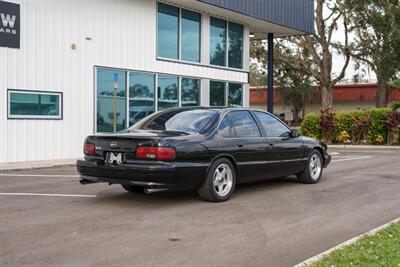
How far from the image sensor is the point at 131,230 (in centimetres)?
654

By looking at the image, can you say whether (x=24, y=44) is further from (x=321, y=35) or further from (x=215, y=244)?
(x=321, y=35)

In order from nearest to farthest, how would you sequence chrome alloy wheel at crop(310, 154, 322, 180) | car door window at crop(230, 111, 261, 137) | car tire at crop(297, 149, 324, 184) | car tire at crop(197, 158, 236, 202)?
car tire at crop(197, 158, 236, 202) → car door window at crop(230, 111, 261, 137) → car tire at crop(297, 149, 324, 184) → chrome alloy wheel at crop(310, 154, 322, 180)

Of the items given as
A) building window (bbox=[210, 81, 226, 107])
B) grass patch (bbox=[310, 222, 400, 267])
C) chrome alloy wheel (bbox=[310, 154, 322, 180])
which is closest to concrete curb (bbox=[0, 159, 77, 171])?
chrome alloy wheel (bbox=[310, 154, 322, 180])

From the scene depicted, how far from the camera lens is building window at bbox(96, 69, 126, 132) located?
675 inches

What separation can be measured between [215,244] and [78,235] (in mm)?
1578

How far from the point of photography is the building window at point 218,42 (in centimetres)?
2178

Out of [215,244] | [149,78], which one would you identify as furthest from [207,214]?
[149,78]

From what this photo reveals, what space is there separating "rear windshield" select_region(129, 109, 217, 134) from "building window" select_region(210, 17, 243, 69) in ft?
41.7

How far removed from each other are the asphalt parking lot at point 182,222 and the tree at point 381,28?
29.5 metres

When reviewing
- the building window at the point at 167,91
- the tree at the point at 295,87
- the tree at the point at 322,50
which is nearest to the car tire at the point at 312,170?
the building window at the point at 167,91

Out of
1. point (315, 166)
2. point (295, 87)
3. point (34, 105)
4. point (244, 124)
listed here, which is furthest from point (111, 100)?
point (295, 87)

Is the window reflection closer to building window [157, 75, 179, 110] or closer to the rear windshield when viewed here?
building window [157, 75, 179, 110]

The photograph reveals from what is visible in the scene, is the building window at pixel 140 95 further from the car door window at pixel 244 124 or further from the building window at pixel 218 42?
the car door window at pixel 244 124

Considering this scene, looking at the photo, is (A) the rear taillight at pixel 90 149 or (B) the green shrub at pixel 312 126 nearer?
(A) the rear taillight at pixel 90 149
